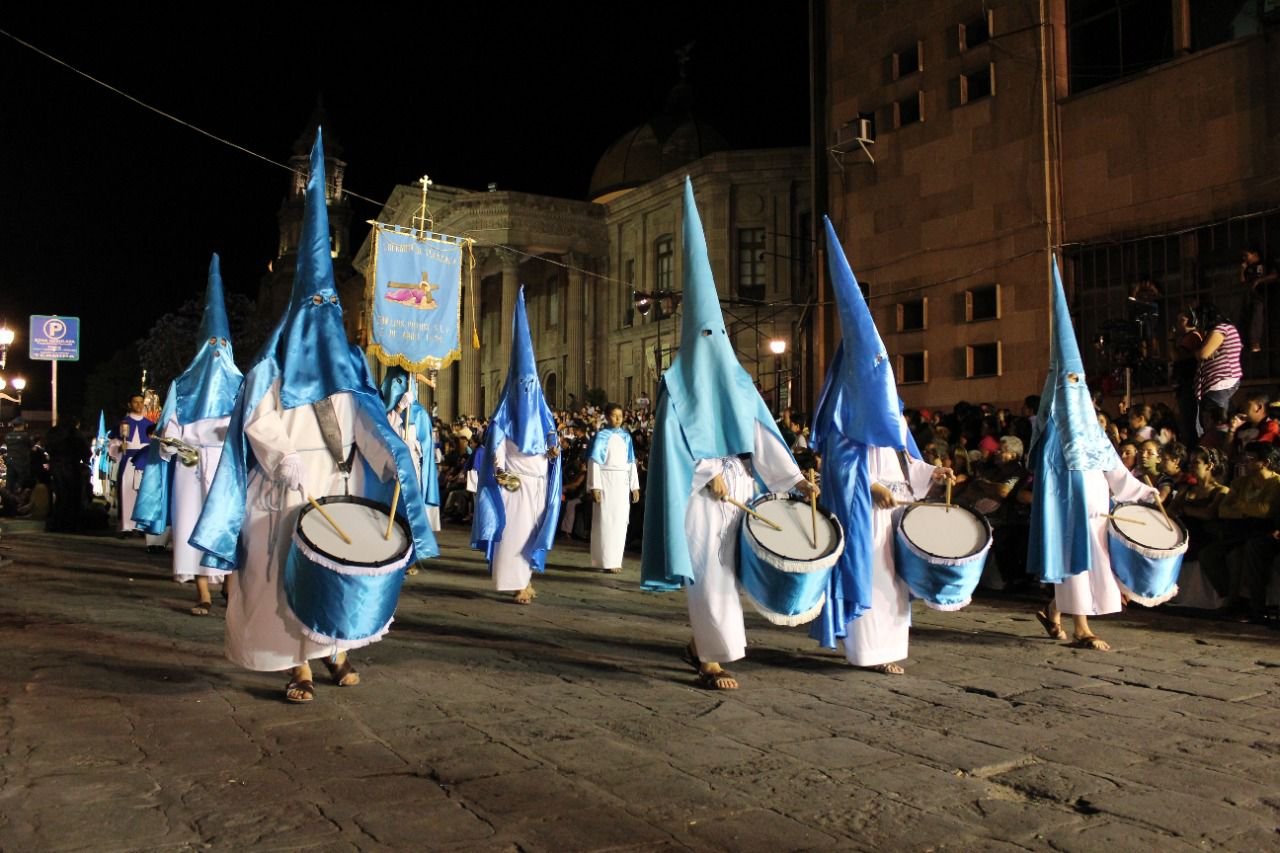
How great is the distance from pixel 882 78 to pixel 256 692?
1724cm

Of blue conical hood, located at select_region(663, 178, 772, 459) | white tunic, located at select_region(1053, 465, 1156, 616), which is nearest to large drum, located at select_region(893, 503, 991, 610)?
blue conical hood, located at select_region(663, 178, 772, 459)

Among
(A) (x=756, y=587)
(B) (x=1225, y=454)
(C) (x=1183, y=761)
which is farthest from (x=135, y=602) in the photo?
(B) (x=1225, y=454)

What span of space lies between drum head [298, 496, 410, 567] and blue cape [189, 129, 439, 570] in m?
0.22

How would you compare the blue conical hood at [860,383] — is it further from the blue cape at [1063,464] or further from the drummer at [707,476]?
the blue cape at [1063,464]

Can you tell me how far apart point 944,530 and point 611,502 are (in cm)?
649

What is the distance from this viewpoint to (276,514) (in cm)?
544

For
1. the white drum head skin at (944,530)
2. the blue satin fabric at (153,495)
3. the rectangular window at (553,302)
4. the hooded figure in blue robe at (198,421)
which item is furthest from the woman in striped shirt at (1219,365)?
the rectangular window at (553,302)

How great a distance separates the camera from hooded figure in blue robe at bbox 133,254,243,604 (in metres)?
8.97

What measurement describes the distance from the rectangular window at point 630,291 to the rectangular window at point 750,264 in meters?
6.18

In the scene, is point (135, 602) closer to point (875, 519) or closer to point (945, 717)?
point (875, 519)

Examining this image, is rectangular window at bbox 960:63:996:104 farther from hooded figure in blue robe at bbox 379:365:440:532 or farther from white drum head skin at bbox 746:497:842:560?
white drum head skin at bbox 746:497:842:560

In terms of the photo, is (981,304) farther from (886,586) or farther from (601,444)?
(886,586)

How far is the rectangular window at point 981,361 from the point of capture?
1730 cm

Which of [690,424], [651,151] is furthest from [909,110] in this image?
[651,151]
